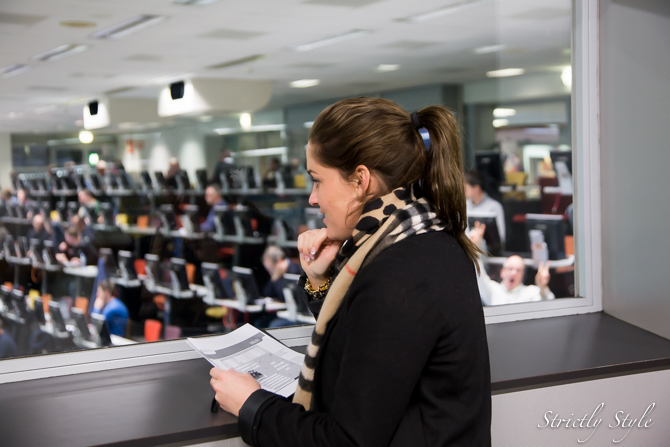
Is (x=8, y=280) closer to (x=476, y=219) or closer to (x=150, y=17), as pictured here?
(x=150, y=17)

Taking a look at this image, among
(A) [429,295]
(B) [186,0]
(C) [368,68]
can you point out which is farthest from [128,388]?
(C) [368,68]

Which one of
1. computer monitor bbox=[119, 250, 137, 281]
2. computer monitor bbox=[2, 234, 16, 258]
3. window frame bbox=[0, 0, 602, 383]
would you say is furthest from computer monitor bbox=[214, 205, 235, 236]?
window frame bbox=[0, 0, 602, 383]

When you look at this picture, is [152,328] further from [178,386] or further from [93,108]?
[178,386]

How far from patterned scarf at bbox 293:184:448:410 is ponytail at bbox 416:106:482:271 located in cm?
2

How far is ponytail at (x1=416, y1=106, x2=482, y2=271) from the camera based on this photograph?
3.12ft

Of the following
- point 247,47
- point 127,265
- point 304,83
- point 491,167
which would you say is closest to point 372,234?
point 127,265

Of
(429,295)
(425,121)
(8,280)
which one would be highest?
(425,121)

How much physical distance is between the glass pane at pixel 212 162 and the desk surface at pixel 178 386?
1050mm

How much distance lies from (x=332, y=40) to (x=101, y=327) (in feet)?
13.5

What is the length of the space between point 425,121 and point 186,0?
4.45m

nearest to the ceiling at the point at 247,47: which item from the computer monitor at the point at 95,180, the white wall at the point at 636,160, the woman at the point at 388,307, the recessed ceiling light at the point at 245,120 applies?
the recessed ceiling light at the point at 245,120

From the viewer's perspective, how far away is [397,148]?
3.08 feet

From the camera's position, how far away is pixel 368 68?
23.5ft

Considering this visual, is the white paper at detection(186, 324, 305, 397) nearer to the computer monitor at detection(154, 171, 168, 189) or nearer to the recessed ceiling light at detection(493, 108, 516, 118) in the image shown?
the computer monitor at detection(154, 171, 168, 189)
